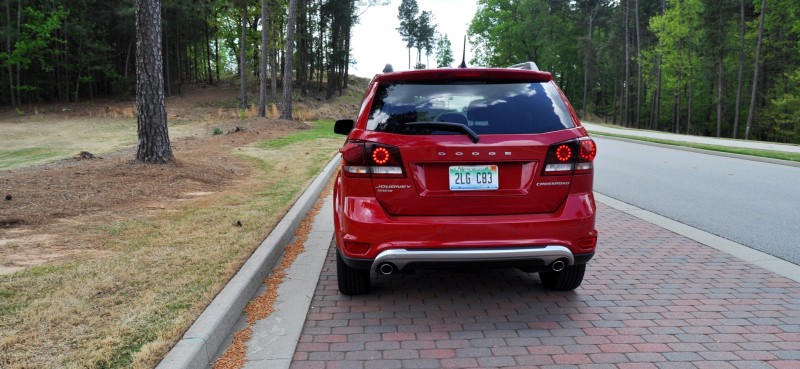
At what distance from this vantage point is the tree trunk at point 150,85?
955cm

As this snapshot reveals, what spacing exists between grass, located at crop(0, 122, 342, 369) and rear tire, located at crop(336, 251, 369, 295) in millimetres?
933

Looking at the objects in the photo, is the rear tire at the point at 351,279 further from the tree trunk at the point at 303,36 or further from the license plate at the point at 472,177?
the tree trunk at the point at 303,36

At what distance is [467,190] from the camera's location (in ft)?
11.6

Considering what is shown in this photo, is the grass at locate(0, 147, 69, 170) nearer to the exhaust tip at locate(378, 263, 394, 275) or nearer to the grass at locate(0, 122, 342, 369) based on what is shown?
the grass at locate(0, 122, 342, 369)

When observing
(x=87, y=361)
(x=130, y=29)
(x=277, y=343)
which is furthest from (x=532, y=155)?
(x=130, y=29)

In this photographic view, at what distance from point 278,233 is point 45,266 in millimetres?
2147

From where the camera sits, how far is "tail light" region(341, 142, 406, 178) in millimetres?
3551

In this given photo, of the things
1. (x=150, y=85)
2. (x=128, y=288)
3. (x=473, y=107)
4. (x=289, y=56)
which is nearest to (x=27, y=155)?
(x=150, y=85)

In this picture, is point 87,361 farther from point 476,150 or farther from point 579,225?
point 579,225

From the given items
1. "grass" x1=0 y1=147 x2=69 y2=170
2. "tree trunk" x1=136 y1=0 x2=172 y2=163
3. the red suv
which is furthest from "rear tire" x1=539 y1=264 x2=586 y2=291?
"grass" x1=0 y1=147 x2=69 y2=170

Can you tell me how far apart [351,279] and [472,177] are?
1367 mm

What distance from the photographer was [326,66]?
5341 cm

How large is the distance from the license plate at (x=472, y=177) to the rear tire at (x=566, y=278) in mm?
1203

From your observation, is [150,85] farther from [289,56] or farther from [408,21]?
[408,21]
